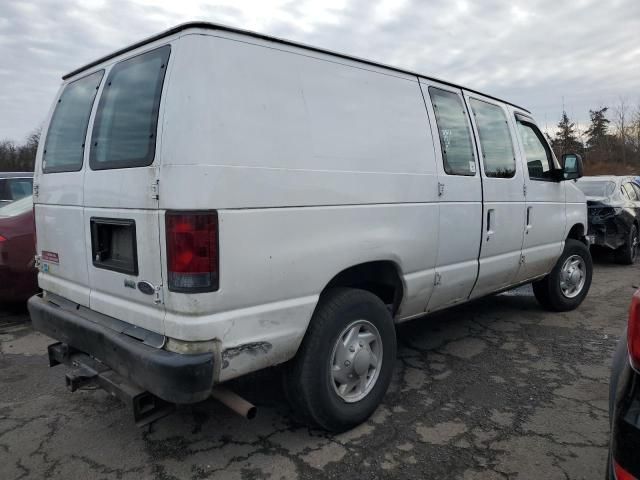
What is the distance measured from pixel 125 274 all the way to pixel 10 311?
4437 millimetres

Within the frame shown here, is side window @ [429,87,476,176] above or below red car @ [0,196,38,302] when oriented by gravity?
above

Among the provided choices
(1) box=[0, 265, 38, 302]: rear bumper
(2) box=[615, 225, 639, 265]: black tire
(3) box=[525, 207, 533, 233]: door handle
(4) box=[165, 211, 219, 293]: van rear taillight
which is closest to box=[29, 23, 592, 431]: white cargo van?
(4) box=[165, 211, 219, 293]: van rear taillight

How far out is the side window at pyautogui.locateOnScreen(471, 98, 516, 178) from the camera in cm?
420

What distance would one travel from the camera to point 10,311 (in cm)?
602

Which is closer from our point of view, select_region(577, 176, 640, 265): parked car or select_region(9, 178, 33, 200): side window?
select_region(9, 178, 33, 200): side window

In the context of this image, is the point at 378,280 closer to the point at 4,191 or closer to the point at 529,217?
the point at 529,217

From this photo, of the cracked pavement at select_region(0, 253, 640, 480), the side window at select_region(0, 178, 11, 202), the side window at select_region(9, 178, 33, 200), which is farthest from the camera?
the side window at select_region(9, 178, 33, 200)

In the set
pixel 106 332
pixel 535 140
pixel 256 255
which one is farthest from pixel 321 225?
pixel 535 140

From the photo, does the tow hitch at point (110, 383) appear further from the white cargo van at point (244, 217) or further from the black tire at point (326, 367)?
the black tire at point (326, 367)

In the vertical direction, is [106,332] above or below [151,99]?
below

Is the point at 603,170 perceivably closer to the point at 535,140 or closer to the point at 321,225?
the point at 535,140

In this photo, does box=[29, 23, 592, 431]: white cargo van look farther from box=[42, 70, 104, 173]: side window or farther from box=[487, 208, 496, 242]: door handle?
box=[487, 208, 496, 242]: door handle

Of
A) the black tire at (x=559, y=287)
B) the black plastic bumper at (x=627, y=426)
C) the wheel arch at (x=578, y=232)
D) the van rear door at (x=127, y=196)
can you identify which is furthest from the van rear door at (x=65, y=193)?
the wheel arch at (x=578, y=232)

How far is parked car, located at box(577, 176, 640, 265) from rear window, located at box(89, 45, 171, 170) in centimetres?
845
